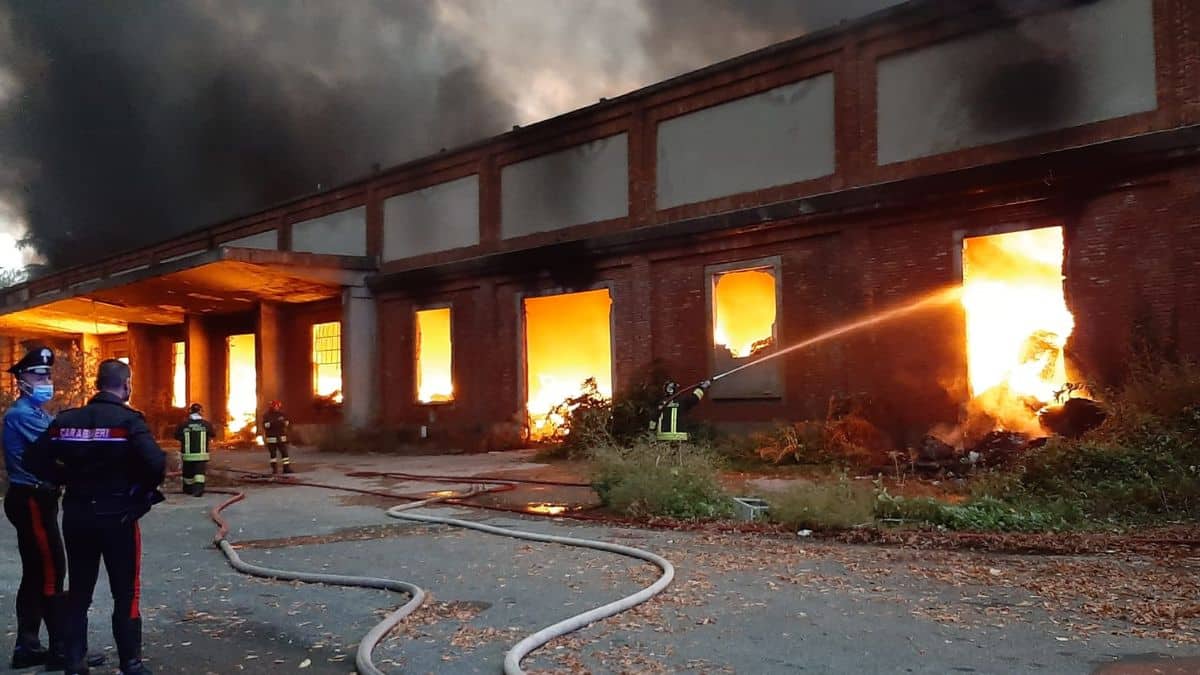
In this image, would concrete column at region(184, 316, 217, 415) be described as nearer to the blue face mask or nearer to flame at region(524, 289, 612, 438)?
flame at region(524, 289, 612, 438)

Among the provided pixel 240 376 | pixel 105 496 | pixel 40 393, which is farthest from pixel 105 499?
pixel 240 376

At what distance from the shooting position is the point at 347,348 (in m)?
22.7

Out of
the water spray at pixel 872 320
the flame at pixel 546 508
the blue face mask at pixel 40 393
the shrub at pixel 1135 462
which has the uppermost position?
the water spray at pixel 872 320

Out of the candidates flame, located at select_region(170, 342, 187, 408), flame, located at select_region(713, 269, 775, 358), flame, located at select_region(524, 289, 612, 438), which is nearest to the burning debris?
flame, located at select_region(713, 269, 775, 358)

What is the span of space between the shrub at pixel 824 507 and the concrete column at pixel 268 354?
19069 mm

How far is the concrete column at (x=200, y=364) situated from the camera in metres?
27.4

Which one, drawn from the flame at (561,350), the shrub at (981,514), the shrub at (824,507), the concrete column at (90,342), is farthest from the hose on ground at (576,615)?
the concrete column at (90,342)

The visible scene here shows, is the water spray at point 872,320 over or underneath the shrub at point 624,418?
over

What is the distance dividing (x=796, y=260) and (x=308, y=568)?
10.8m

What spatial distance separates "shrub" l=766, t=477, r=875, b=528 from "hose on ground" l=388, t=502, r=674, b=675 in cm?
185

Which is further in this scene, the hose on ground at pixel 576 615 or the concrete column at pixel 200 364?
the concrete column at pixel 200 364

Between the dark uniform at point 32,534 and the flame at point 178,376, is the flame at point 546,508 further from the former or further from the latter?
the flame at point 178,376

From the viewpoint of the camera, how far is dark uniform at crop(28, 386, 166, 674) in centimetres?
405

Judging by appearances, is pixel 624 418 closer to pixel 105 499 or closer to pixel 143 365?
pixel 105 499
